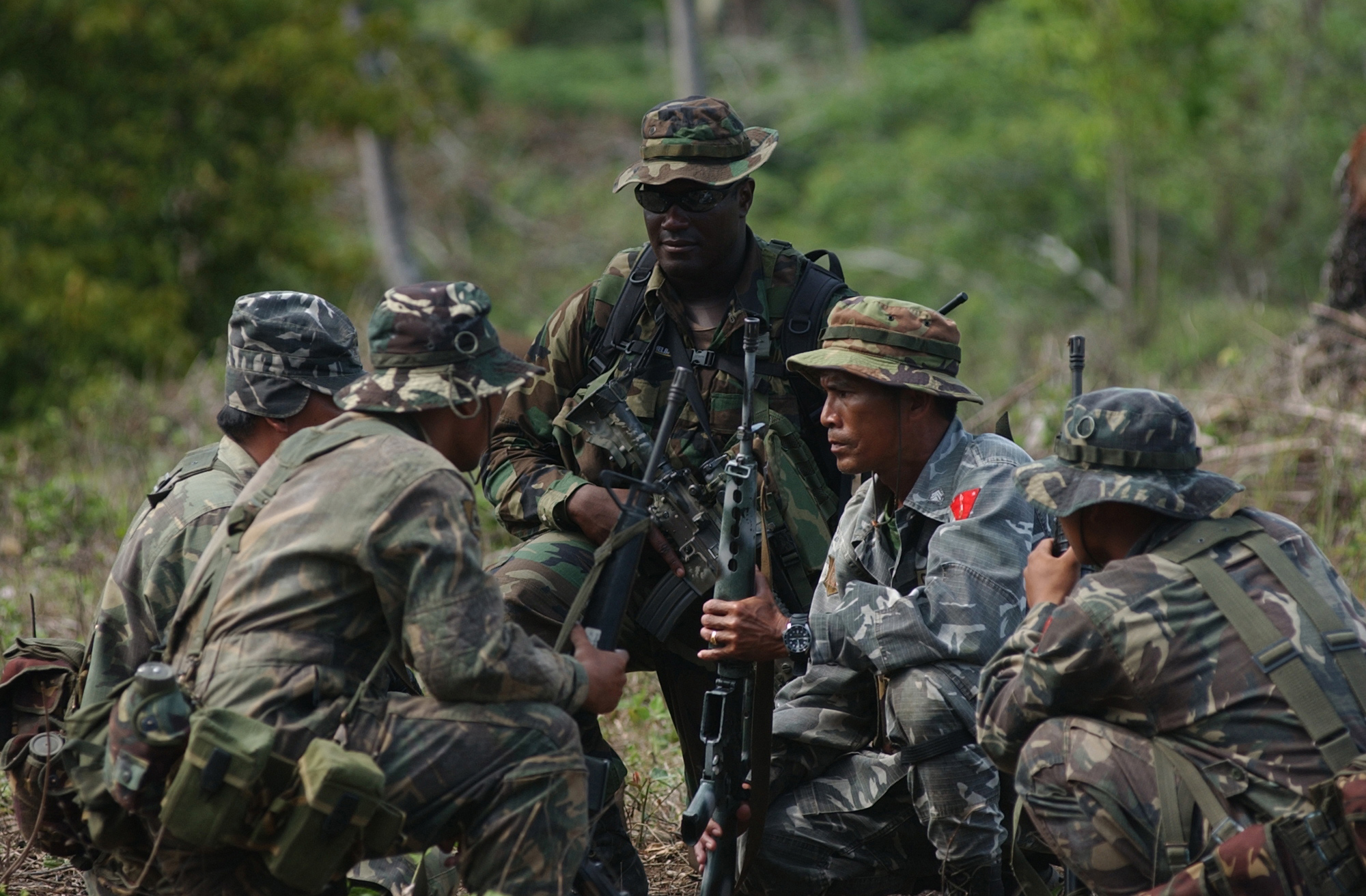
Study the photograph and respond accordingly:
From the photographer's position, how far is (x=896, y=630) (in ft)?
13.1

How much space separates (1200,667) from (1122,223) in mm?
13881

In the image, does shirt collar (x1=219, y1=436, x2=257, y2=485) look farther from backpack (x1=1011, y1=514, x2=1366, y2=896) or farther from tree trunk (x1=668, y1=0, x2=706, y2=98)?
tree trunk (x1=668, y1=0, x2=706, y2=98)

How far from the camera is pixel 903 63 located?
73.4 ft

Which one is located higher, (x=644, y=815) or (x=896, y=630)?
(x=896, y=630)

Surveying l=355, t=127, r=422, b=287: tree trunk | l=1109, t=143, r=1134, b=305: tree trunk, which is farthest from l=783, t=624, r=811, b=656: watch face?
l=355, t=127, r=422, b=287: tree trunk

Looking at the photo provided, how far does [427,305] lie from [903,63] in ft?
65.8

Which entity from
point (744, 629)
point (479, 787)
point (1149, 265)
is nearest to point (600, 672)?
point (479, 787)

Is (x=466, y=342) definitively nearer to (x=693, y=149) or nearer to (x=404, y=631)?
(x=404, y=631)

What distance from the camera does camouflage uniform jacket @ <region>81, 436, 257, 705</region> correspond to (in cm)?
388

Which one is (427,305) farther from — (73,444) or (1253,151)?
(1253,151)

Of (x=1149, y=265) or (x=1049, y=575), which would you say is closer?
(x=1049, y=575)

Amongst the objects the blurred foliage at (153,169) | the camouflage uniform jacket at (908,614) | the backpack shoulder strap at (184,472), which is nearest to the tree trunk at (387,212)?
the blurred foliage at (153,169)

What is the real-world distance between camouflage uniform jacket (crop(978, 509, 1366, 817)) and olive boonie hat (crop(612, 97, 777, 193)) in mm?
2061

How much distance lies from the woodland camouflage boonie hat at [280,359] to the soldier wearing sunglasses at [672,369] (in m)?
0.92
